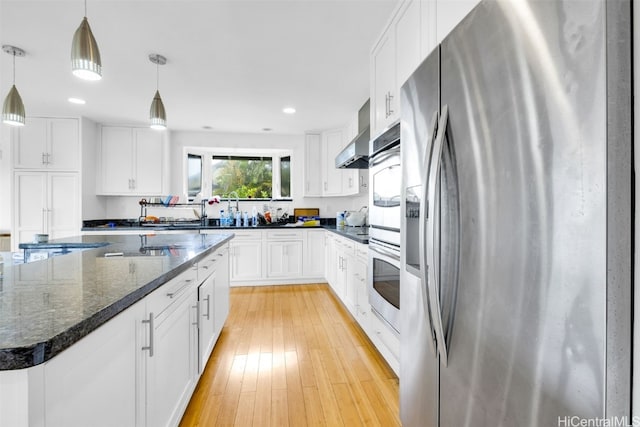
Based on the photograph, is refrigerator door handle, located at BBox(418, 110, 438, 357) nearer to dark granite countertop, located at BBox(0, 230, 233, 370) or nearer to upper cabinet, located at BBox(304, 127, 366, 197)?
dark granite countertop, located at BBox(0, 230, 233, 370)

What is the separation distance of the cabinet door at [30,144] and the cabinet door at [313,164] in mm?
3615

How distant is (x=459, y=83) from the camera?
90 cm

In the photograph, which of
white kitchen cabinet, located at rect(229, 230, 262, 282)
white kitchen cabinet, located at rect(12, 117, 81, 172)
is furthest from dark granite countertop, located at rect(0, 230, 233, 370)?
white kitchen cabinet, located at rect(12, 117, 81, 172)

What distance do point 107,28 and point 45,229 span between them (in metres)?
3.34

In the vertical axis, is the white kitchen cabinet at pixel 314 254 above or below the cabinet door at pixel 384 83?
below

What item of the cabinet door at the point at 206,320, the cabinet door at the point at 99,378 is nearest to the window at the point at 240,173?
the cabinet door at the point at 206,320

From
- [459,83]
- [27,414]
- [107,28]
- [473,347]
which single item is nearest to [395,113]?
[459,83]

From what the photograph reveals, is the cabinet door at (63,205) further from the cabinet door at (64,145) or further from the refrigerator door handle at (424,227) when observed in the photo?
the refrigerator door handle at (424,227)

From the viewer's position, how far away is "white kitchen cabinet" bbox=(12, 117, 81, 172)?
407cm

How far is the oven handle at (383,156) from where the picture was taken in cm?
172

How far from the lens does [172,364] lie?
138cm

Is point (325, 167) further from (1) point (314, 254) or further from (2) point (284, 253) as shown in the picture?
(2) point (284, 253)

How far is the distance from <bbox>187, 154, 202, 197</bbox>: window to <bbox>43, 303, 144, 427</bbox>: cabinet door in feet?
14.3

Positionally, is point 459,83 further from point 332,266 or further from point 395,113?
point 332,266
